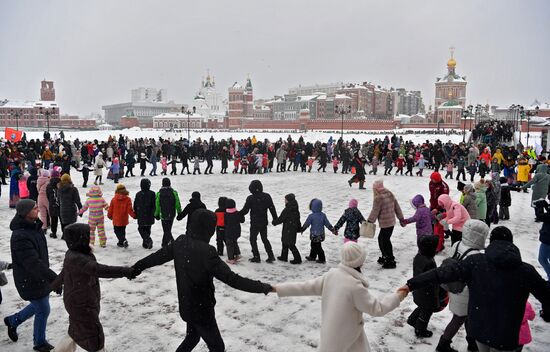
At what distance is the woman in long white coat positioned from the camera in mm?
2744

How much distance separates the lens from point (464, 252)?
375 cm

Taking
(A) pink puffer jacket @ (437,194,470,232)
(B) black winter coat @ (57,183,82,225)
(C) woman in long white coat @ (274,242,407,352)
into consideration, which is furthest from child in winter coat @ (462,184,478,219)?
(B) black winter coat @ (57,183,82,225)

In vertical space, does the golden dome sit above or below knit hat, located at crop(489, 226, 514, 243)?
above

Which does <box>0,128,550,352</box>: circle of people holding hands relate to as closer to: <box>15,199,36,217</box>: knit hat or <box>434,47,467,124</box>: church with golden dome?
<box>15,199,36,217</box>: knit hat

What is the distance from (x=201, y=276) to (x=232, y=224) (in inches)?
161

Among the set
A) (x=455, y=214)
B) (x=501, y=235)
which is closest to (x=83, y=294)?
(x=501, y=235)

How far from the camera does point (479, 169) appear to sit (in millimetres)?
17703

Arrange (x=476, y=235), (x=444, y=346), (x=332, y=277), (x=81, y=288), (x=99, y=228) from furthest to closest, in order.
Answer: (x=99, y=228), (x=444, y=346), (x=476, y=235), (x=81, y=288), (x=332, y=277)

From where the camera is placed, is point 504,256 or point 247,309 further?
point 247,309

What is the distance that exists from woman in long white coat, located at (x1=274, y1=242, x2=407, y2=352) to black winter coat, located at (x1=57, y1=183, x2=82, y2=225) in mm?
6501

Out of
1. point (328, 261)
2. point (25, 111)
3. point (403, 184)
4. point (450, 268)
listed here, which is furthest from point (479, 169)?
point (25, 111)

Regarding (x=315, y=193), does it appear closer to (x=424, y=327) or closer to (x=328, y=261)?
(x=328, y=261)

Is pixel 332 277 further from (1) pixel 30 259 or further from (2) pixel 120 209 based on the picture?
(2) pixel 120 209

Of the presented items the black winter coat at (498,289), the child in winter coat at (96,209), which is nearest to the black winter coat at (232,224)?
the child in winter coat at (96,209)
